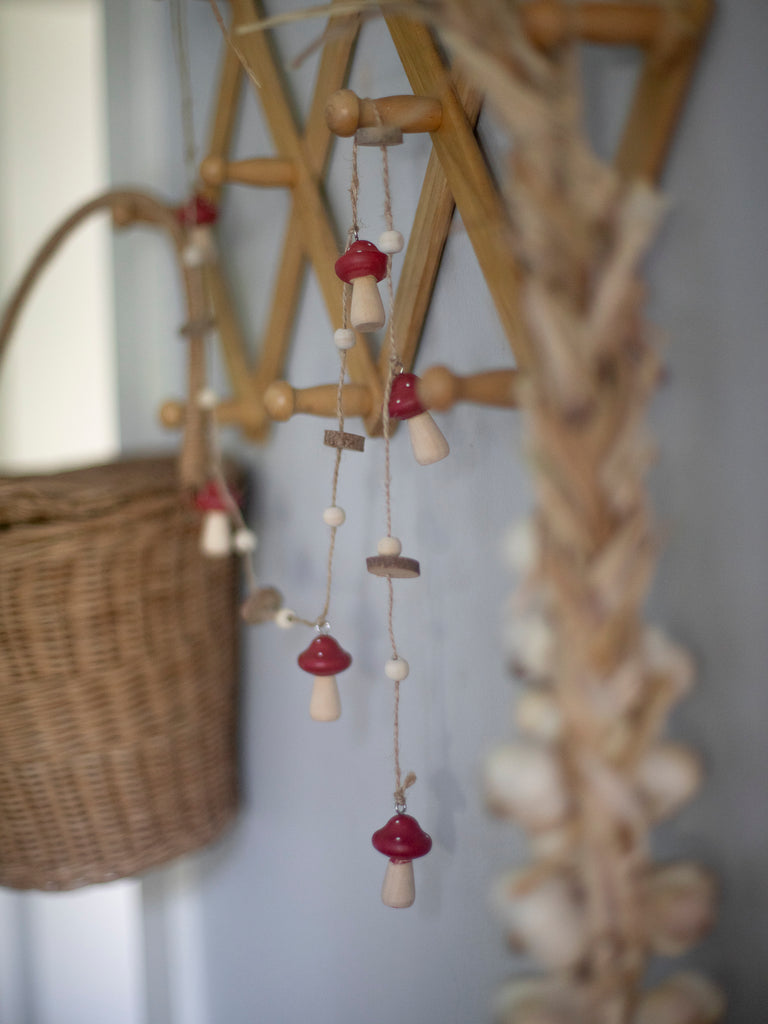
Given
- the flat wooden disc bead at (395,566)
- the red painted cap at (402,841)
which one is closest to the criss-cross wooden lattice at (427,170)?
the flat wooden disc bead at (395,566)

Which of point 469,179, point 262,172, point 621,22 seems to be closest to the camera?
point 621,22

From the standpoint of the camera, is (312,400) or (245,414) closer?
(312,400)

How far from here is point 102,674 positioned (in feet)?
1.86

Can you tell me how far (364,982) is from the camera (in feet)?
1.94

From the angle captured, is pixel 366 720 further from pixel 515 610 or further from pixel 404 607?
pixel 515 610

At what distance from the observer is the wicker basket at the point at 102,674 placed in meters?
0.54

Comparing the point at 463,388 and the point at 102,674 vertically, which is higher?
the point at 463,388

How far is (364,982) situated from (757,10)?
2.14ft

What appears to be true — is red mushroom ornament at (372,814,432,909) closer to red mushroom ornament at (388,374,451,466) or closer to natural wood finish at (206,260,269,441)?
red mushroom ornament at (388,374,451,466)

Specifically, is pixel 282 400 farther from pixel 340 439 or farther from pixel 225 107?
pixel 225 107

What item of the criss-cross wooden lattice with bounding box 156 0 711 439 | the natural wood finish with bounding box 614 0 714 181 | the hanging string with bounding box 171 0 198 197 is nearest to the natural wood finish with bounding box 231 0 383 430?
the criss-cross wooden lattice with bounding box 156 0 711 439

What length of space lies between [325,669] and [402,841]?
11 cm

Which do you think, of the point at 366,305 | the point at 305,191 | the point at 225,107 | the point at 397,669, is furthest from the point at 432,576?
the point at 225,107

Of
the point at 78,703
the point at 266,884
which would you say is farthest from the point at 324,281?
the point at 266,884
